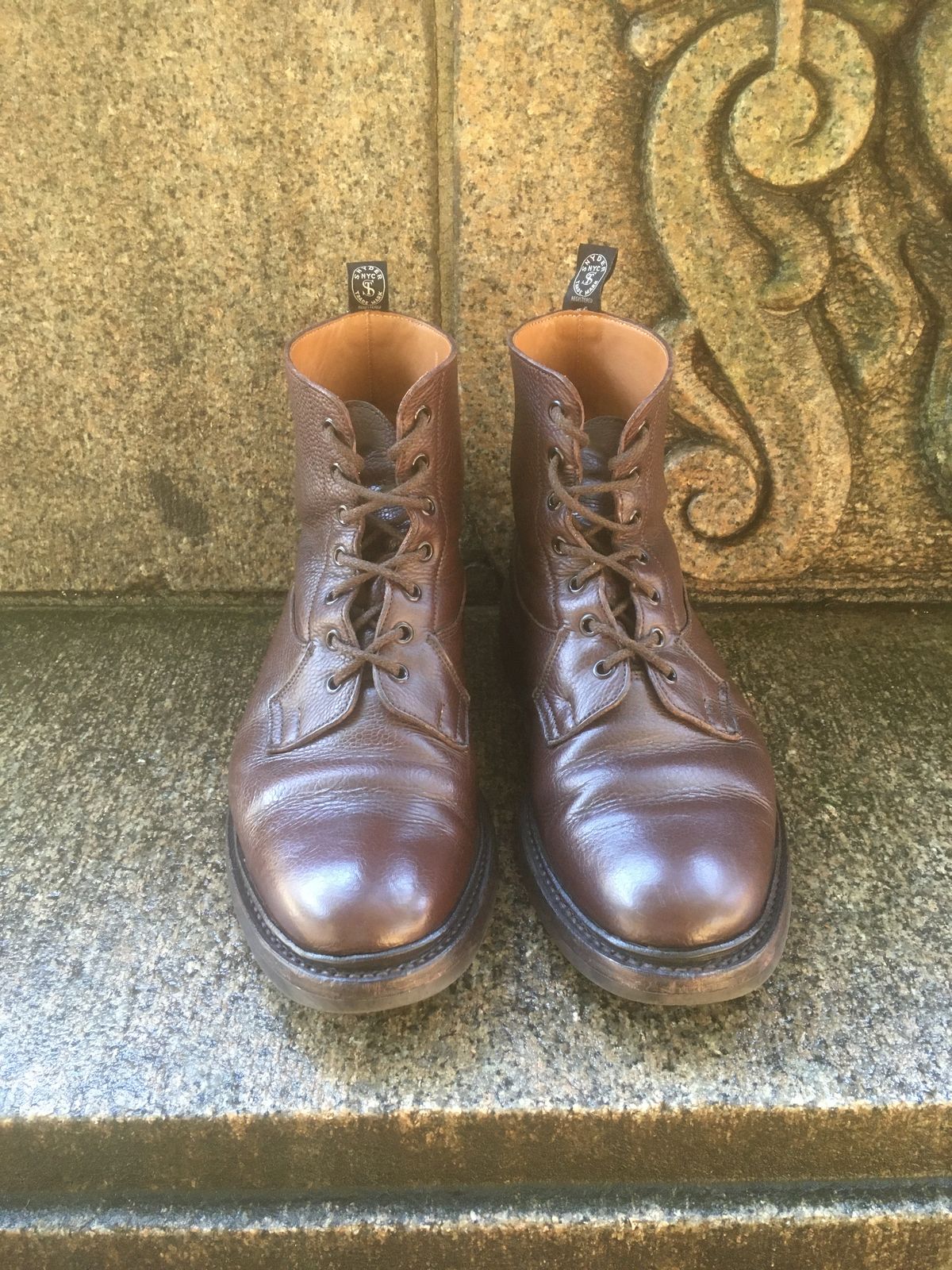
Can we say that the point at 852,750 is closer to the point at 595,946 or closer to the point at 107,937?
the point at 595,946

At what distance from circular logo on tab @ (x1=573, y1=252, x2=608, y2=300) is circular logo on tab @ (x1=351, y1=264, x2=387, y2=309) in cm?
23

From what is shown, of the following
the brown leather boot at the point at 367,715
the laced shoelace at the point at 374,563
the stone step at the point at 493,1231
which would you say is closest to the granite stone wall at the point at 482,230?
the brown leather boot at the point at 367,715

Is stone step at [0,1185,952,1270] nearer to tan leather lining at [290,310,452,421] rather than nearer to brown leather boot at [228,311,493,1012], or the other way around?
brown leather boot at [228,311,493,1012]

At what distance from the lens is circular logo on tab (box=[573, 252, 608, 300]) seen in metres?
1.02

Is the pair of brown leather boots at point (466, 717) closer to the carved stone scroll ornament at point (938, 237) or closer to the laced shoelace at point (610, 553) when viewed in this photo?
the laced shoelace at point (610, 553)

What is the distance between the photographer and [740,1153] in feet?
→ 2.58

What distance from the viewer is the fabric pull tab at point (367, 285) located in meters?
1.01

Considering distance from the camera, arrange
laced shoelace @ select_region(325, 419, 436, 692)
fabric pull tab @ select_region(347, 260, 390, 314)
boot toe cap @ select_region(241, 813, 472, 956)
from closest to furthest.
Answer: boot toe cap @ select_region(241, 813, 472, 956), laced shoelace @ select_region(325, 419, 436, 692), fabric pull tab @ select_region(347, 260, 390, 314)

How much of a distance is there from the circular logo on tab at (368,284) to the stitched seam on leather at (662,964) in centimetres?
67

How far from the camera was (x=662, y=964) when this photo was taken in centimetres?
77

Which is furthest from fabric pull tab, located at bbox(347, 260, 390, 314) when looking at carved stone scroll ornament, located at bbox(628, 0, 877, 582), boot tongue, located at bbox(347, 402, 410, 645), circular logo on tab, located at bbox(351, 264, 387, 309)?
carved stone scroll ornament, located at bbox(628, 0, 877, 582)

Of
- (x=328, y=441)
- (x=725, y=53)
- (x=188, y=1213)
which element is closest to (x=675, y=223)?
(x=725, y=53)

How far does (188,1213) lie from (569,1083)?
38cm

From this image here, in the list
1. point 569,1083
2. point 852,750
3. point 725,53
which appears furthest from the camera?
point 852,750
